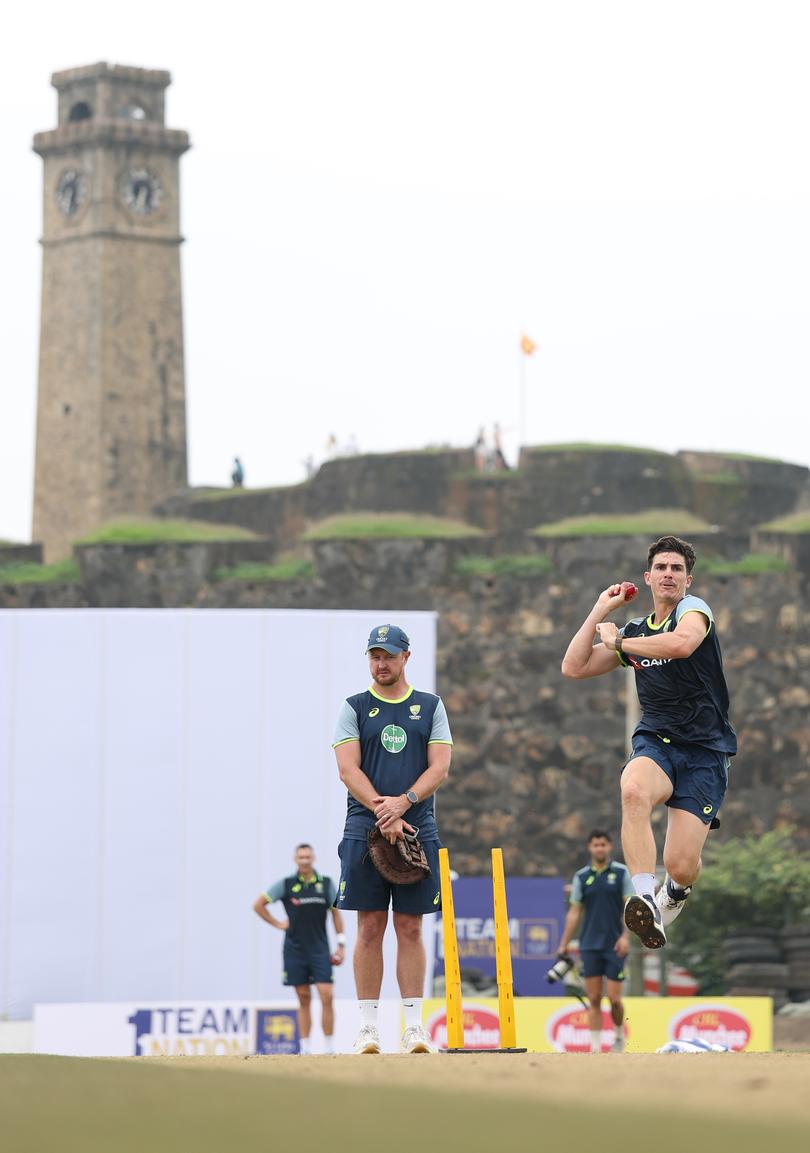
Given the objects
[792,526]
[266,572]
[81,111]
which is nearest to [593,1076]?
[792,526]

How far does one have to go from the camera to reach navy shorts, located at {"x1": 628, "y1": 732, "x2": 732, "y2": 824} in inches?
396

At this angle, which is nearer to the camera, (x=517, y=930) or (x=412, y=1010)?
(x=412, y=1010)

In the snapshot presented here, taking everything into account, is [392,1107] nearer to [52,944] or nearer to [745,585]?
[52,944]

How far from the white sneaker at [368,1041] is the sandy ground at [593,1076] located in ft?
5.55

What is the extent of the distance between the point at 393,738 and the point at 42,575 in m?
36.1

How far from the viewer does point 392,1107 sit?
5871 millimetres

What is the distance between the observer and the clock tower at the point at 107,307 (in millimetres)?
56906

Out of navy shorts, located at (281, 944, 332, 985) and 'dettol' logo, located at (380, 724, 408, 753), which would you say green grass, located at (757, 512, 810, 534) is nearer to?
navy shorts, located at (281, 944, 332, 985)

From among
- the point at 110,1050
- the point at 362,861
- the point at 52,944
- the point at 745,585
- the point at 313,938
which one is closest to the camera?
the point at 362,861

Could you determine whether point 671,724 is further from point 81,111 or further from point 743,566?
point 81,111

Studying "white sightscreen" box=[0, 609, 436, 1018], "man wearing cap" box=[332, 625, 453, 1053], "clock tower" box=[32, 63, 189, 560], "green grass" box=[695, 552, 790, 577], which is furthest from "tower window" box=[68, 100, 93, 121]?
"man wearing cap" box=[332, 625, 453, 1053]

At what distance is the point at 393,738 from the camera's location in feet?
35.2

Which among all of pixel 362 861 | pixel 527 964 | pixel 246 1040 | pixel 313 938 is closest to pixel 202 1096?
pixel 362 861

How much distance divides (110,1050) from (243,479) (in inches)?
1219
